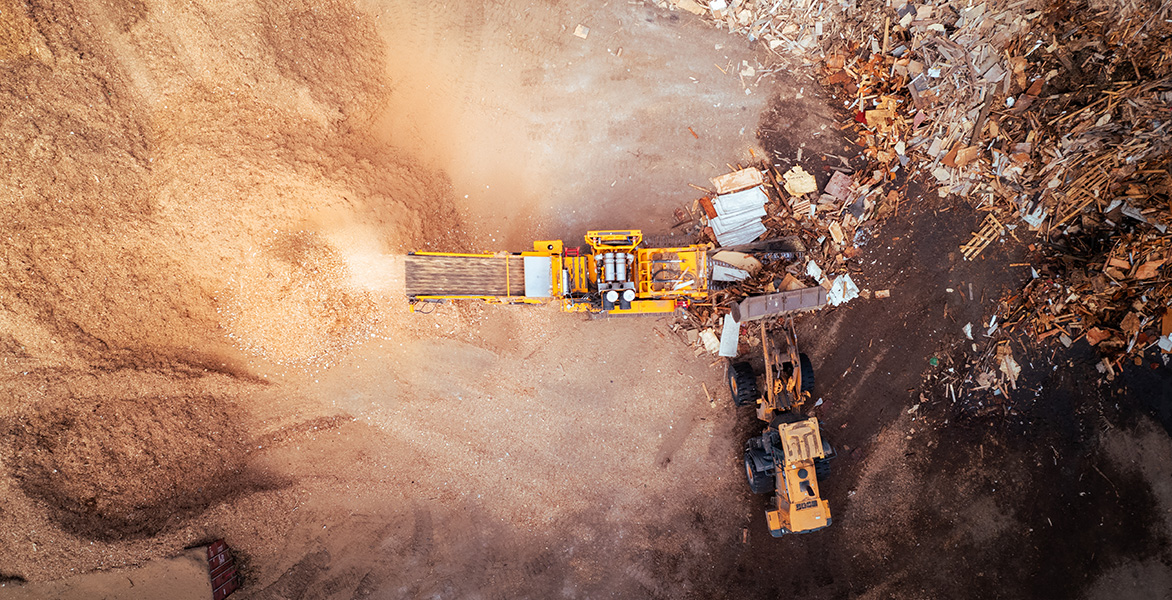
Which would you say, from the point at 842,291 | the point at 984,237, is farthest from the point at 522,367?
the point at 984,237

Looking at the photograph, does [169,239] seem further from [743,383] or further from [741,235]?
[743,383]

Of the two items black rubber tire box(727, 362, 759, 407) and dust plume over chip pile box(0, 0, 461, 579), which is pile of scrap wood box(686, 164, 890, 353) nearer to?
black rubber tire box(727, 362, 759, 407)

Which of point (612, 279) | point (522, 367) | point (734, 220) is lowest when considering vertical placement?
point (522, 367)

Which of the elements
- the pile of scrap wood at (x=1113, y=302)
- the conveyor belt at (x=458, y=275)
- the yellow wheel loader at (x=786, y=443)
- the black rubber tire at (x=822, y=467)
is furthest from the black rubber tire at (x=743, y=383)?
the pile of scrap wood at (x=1113, y=302)

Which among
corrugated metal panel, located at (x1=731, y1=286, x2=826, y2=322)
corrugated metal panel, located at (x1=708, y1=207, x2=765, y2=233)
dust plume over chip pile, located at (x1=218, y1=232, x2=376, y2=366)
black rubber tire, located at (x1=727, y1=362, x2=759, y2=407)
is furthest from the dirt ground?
corrugated metal panel, located at (x1=731, y1=286, x2=826, y2=322)

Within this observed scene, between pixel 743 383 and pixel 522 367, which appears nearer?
pixel 743 383

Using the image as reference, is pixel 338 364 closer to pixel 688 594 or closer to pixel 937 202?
pixel 688 594
